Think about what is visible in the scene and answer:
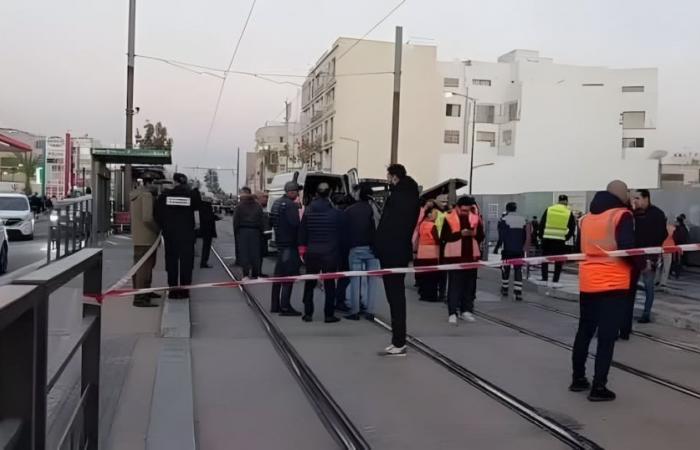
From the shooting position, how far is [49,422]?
240 centimetres

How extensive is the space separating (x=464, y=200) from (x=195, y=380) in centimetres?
575

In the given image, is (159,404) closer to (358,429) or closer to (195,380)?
(195,380)

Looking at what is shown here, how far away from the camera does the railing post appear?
339 centimetres

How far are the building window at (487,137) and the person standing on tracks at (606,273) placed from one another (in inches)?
2728

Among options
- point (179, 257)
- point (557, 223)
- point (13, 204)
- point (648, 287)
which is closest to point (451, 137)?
point (13, 204)

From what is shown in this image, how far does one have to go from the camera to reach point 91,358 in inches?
138

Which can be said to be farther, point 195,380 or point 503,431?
point 195,380

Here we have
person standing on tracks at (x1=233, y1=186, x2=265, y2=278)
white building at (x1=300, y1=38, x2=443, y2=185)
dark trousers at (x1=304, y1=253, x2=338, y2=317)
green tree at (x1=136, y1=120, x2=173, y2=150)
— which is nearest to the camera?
dark trousers at (x1=304, y1=253, x2=338, y2=317)

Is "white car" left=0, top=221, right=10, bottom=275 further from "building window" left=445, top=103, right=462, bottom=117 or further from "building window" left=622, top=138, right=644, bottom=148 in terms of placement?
"building window" left=622, top=138, right=644, bottom=148

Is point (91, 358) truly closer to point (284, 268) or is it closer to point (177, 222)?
point (177, 222)

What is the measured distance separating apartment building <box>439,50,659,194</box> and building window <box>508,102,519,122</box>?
10cm

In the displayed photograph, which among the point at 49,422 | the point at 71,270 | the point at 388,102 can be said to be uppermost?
the point at 388,102

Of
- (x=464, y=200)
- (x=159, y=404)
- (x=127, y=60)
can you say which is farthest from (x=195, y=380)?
(x=127, y=60)

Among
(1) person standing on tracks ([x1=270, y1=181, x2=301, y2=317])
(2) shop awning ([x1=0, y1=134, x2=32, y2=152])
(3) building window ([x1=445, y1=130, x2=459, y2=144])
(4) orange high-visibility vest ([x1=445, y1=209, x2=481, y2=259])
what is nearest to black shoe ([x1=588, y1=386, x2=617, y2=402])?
(4) orange high-visibility vest ([x1=445, y1=209, x2=481, y2=259])
